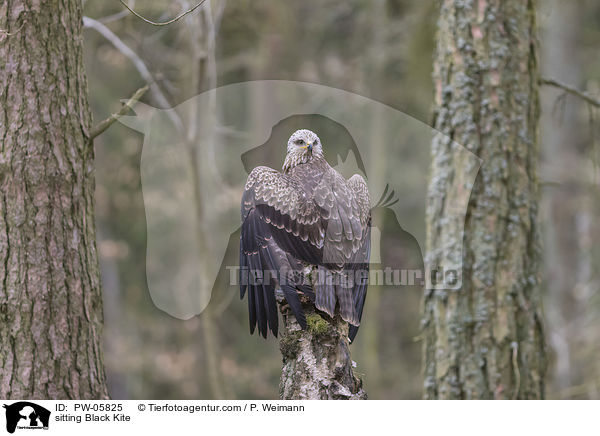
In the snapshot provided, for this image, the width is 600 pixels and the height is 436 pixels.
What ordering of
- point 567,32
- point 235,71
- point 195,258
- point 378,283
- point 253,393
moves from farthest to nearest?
point 567,32, point 253,393, point 235,71, point 195,258, point 378,283

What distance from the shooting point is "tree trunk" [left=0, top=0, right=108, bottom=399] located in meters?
3.07

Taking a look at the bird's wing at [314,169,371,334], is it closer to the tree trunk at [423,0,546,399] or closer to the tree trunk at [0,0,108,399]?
the tree trunk at [0,0,108,399]

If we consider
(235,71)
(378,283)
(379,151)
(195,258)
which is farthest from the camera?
(235,71)

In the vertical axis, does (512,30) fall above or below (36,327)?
above

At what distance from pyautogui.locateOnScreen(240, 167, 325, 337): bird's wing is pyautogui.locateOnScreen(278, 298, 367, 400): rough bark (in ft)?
0.20

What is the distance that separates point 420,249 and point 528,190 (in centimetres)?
170

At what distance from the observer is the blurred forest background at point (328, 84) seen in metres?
6.01

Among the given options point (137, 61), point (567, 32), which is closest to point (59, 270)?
point (137, 61)

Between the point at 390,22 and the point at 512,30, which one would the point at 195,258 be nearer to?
the point at 512,30

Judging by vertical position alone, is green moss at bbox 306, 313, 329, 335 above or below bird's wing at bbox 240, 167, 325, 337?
below

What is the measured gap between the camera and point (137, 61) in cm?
451

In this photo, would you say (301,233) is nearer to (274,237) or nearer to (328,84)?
(274,237)
